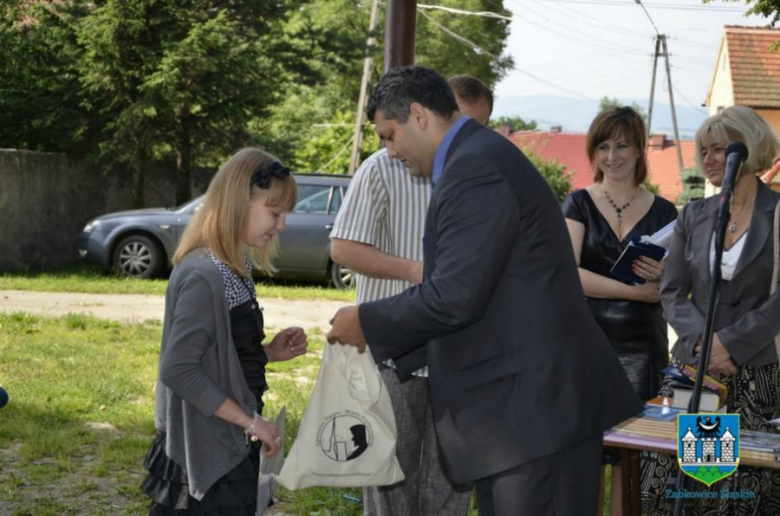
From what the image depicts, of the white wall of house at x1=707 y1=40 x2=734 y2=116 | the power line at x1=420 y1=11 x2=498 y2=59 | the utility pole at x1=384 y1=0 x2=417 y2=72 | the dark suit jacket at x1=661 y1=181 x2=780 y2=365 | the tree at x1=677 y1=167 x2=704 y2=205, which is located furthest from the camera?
the power line at x1=420 y1=11 x2=498 y2=59

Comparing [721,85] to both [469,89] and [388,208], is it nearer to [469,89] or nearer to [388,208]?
[469,89]

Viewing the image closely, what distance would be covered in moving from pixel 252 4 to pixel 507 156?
17317 mm

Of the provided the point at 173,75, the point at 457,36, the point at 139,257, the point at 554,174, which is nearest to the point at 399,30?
the point at 139,257

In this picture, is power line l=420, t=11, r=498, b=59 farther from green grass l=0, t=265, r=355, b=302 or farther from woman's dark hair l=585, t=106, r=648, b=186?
woman's dark hair l=585, t=106, r=648, b=186

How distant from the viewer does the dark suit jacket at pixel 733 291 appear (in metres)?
4.52

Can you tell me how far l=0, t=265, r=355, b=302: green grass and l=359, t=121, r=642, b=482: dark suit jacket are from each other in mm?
11460

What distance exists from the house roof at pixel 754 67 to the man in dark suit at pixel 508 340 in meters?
29.5

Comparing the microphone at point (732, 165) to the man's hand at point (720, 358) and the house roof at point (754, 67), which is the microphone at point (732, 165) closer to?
the man's hand at point (720, 358)

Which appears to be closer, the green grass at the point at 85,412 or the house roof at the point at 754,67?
the green grass at the point at 85,412

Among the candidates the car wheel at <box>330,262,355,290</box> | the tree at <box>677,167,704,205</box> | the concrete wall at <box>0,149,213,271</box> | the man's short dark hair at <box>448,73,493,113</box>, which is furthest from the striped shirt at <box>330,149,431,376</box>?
the tree at <box>677,167,704,205</box>

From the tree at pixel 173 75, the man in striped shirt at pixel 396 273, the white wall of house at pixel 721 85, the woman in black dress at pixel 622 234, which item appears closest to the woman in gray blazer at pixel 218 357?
the man in striped shirt at pixel 396 273

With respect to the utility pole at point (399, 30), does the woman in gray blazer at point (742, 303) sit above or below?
below

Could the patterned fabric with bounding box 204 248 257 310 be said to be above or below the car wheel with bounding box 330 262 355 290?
above

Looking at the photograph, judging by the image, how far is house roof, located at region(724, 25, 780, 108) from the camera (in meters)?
31.6
